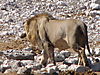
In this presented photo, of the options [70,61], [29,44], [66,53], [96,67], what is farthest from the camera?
[29,44]

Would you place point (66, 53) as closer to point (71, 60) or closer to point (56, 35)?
point (71, 60)

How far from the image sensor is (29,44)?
17.2 m

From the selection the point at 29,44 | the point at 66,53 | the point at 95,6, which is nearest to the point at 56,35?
the point at 66,53

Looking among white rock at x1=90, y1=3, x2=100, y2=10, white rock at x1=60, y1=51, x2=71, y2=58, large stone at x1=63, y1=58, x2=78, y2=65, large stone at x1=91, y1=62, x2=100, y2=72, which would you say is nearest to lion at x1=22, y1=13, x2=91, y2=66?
large stone at x1=91, y1=62, x2=100, y2=72

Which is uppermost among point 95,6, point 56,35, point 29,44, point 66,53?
point 56,35

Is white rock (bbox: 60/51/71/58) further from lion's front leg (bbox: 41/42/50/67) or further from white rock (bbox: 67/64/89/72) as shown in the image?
white rock (bbox: 67/64/89/72)

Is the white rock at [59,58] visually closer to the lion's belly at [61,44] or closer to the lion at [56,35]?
the lion at [56,35]

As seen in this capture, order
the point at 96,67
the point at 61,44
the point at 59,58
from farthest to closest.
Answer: the point at 59,58, the point at 61,44, the point at 96,67

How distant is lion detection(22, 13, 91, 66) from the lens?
38.6ft

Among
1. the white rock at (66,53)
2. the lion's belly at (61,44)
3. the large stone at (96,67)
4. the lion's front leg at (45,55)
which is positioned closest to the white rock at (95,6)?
the white rock at (66,53)

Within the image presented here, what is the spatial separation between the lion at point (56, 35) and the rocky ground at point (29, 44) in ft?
1.34

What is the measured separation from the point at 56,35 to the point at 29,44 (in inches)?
196

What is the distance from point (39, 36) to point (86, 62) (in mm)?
1857

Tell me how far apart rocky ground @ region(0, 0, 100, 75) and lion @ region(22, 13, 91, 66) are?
1.34ft
